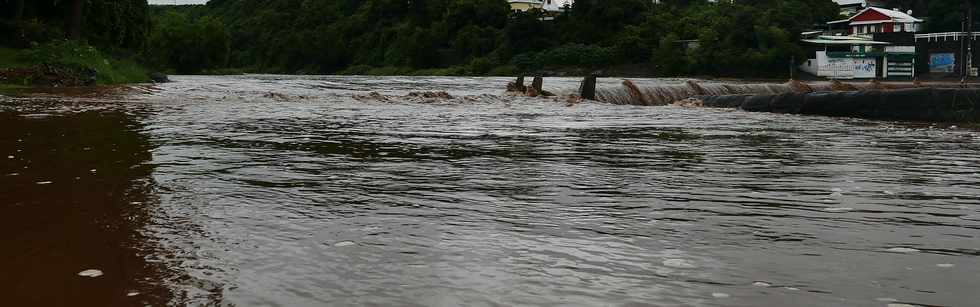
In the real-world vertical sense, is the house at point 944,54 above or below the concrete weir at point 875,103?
above

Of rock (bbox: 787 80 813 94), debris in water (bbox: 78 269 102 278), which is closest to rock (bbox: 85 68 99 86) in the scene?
rock (bbox: 787 80 813 94)

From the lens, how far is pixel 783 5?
3307 inches

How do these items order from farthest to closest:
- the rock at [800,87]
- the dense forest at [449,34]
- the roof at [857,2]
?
the roof at [857,2]
the dense forest at [449,34]
the rock at [800,87]

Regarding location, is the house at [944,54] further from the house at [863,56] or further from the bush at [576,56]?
the bush at [576,56]

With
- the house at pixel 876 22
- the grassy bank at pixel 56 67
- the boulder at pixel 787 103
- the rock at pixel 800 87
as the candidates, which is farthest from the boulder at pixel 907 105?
the house at pixel 876 22

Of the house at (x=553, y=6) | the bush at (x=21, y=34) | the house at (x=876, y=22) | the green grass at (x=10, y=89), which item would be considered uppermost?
the house at (x=553, y=6)

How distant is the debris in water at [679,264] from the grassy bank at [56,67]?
28452 millimetres

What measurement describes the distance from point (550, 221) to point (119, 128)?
34.3 ft

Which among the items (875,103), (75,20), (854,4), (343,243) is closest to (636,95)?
(875,103)

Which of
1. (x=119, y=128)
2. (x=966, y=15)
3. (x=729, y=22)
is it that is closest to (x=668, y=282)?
(x=119, y=128)

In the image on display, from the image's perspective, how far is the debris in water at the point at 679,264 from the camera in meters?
4.77

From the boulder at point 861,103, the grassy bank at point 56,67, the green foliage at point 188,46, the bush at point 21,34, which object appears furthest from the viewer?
the green foliage at point 188,46

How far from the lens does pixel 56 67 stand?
106 ft

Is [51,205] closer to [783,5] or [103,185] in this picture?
[103,185]
